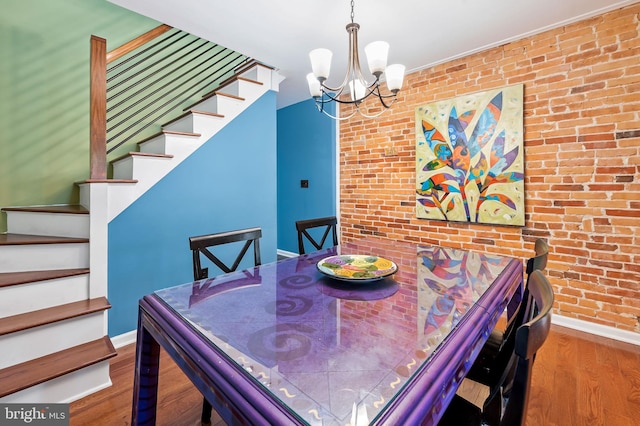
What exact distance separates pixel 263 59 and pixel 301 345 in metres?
2.86

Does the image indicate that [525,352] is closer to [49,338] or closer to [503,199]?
[49,338]

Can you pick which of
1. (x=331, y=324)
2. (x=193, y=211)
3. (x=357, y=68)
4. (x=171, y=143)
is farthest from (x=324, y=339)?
(x=171, y=143)

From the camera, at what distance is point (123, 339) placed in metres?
2.07

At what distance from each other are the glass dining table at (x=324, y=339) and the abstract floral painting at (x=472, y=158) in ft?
4.52

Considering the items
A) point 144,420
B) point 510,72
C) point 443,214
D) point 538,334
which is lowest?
point 144,420

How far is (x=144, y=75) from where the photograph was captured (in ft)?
9.62

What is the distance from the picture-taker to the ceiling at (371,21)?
1995 millimetres

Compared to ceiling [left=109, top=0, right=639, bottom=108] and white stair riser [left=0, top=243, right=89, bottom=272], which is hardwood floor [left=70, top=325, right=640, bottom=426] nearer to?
white stair riser [left=0, top=243, right=89, bottom=272]

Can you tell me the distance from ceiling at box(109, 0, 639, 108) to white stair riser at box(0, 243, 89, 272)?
1.69m

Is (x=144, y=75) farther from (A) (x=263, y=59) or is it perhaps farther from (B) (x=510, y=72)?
(B) (x=510, y=72)

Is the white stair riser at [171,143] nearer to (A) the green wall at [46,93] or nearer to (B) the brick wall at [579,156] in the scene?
(A) the green wall at [46,93]

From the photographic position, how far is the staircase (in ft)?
4.64

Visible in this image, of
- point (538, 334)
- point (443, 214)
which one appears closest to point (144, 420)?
point (538, 334)

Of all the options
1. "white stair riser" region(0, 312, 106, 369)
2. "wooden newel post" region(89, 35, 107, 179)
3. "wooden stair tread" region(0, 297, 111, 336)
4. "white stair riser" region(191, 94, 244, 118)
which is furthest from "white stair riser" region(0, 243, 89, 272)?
"white stair riser" region(191, 94, 244, 118)
